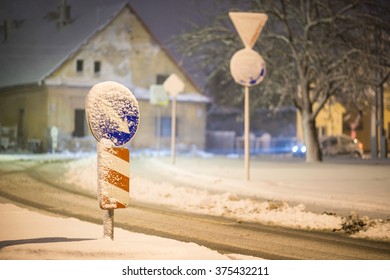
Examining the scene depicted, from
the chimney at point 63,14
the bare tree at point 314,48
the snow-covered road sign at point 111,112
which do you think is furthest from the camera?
the chimney at point 63,14

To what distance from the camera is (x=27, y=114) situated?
4431 centimetres

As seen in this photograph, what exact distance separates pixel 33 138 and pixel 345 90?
77.6ft

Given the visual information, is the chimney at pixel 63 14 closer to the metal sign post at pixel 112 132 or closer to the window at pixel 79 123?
the window at pixel 79 123

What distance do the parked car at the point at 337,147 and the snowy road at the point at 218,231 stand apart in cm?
2565

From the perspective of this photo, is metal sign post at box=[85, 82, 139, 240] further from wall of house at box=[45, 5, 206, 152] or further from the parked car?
wall of house at box=[45, 5, 206, 152]

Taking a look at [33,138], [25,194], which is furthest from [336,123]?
[25,194]

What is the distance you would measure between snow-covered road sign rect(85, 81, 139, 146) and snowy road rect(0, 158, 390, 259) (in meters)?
1.96

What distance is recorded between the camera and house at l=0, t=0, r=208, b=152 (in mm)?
42406

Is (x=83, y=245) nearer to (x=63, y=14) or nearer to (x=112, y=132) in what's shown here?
(x=112, y=132)

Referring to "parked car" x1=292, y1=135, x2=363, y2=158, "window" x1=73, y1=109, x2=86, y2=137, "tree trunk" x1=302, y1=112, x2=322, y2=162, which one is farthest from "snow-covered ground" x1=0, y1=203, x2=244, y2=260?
"window" x1=73, y1=109, x2=86, y2=137

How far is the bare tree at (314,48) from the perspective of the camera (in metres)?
25.1

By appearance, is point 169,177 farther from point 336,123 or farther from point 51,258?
point 336,123

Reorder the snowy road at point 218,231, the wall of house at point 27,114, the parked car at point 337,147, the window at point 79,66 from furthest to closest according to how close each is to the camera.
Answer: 1. the window at point 79,66
2. the wall of house at point 27,114
3. the parked car at point 337,147
4. the snowy road at point 218,231

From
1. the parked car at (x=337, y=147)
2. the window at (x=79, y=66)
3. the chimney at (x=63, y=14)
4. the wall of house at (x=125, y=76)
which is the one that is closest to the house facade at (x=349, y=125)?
the wall of house at (x=125, y=76)
